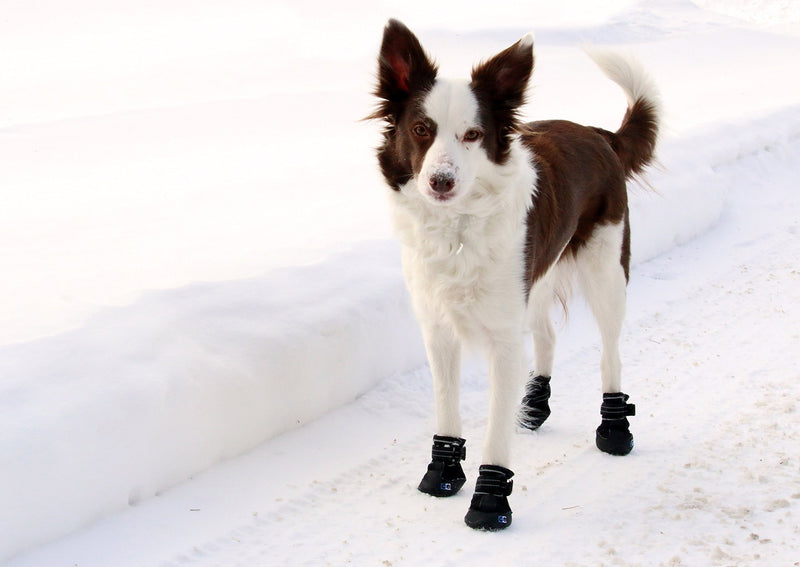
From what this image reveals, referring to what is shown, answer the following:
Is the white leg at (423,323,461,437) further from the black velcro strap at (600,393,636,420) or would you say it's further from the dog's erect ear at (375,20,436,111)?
the dog's erect ear at (375,20,436,111)

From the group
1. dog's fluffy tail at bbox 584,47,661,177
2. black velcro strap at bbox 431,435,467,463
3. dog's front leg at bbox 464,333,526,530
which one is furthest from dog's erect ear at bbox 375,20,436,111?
dog's fluffy tail at bbox 584,47,661,177

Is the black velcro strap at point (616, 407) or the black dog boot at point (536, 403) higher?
the black velcro strap at point (616, 407)

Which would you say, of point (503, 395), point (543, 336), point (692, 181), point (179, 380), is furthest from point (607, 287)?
point (692, 181)

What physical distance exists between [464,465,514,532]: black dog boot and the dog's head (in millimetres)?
1113

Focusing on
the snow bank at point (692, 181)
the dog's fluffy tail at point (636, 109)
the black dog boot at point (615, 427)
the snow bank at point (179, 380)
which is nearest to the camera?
the snow bank at point (179, 380)

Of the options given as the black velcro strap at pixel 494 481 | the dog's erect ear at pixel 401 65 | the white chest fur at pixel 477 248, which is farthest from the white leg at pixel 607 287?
the dog's erect ear at pixel 401 65

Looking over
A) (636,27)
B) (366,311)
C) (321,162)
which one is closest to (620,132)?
(366,311)

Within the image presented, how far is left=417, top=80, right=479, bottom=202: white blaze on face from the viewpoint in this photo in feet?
10.3

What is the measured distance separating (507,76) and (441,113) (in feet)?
1.22

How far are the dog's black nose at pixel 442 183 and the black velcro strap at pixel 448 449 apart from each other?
115 cm

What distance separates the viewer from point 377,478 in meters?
3.80

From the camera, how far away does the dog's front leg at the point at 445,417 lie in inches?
145

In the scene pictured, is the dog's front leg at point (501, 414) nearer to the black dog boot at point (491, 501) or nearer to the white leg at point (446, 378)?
the black dog boot at point (491, 501)

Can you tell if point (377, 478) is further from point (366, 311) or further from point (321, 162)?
point (321, 162)
